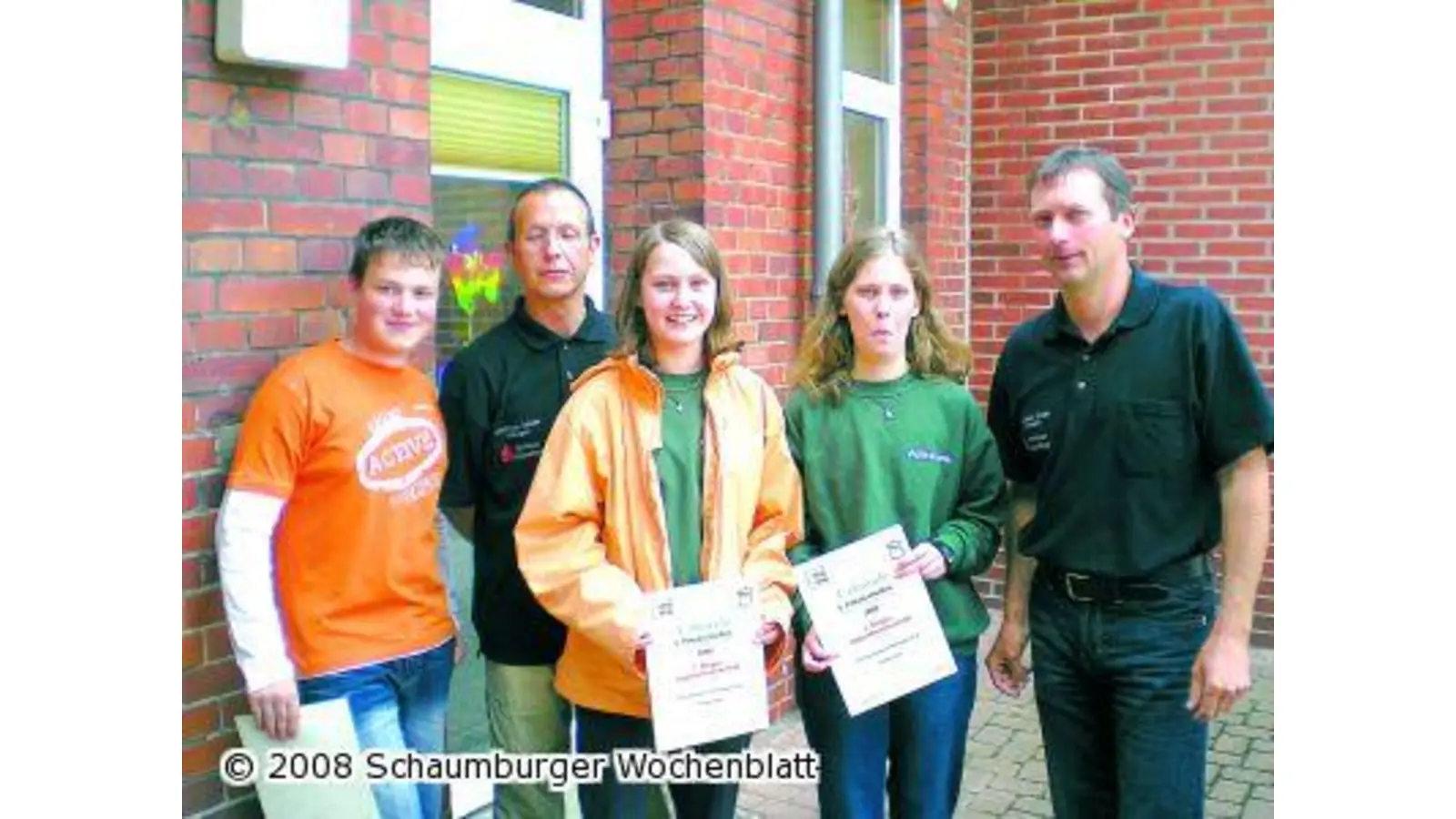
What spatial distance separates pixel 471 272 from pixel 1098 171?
80.0 inches

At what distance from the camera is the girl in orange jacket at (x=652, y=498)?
2.79 meters

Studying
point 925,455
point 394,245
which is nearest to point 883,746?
point 925,455

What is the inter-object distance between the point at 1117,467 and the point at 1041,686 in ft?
1.87

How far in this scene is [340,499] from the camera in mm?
2916

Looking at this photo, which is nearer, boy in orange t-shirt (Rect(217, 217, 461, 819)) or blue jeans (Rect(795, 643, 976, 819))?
boy in orange t-shirt (Rect(217, 217, 461, 819))

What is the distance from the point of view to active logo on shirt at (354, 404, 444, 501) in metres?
2.96

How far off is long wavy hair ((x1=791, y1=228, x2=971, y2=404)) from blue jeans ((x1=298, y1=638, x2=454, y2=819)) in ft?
3.65

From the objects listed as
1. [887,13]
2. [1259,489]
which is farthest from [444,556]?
[887,13]

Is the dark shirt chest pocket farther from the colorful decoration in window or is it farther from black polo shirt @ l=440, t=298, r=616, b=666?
the colorful decoration in window

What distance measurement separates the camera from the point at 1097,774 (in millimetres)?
3174

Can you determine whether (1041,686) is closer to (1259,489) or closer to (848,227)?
Answer: (1259,489)

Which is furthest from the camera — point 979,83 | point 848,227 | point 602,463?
point 979,83

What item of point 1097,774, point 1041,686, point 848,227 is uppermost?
point 848,227

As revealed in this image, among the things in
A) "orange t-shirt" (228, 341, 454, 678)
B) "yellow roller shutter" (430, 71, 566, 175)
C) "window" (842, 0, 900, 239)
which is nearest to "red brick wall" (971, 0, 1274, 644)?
"window" (842, 0, 900, 239)
